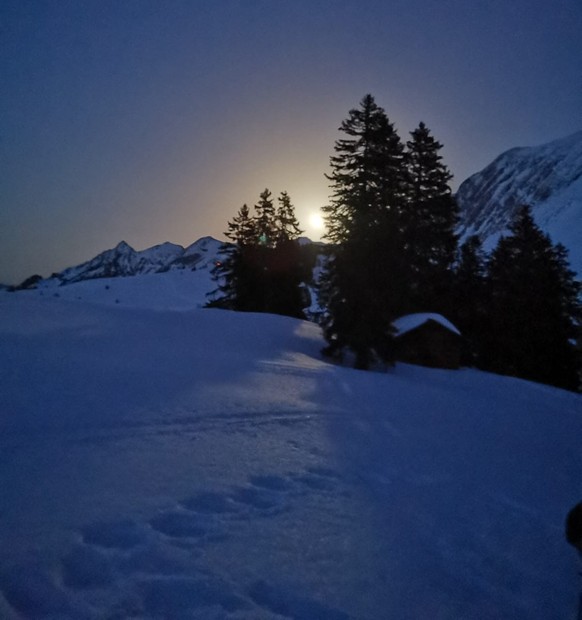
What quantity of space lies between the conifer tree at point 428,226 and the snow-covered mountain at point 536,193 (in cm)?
6658

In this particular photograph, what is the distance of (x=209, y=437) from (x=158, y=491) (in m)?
1.23

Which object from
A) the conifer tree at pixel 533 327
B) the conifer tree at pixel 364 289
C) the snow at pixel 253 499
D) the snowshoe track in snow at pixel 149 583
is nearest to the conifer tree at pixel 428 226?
the conifer tree at pixel 533 327

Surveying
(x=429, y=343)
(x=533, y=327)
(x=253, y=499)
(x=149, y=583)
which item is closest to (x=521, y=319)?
(x=533, y=327)

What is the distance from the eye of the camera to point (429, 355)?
1694 centimetres

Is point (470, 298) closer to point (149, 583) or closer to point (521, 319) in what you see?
point (521, 319)

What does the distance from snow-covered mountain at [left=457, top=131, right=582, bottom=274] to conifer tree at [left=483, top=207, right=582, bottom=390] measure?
6442 cm

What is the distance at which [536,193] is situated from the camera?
137750mm

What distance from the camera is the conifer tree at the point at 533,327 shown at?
22359 mm

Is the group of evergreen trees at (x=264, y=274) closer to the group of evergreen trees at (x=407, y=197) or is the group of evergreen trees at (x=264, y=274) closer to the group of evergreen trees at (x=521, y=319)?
the group of evergreen trees at (x=407, y=197)

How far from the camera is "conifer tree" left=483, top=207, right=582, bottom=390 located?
2236 cm

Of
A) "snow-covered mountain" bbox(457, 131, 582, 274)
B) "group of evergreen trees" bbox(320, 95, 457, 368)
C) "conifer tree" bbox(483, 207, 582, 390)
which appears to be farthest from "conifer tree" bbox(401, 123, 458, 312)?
"snow-covered mountain" bbox(457, 131, 582, 274)

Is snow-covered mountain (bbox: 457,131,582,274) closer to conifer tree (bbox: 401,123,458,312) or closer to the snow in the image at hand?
conifer tree (bbox: 401,123,458,312)

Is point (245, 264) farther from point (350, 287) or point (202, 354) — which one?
point (202, 354)

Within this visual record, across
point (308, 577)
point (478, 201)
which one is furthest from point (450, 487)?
point (478, 201)
